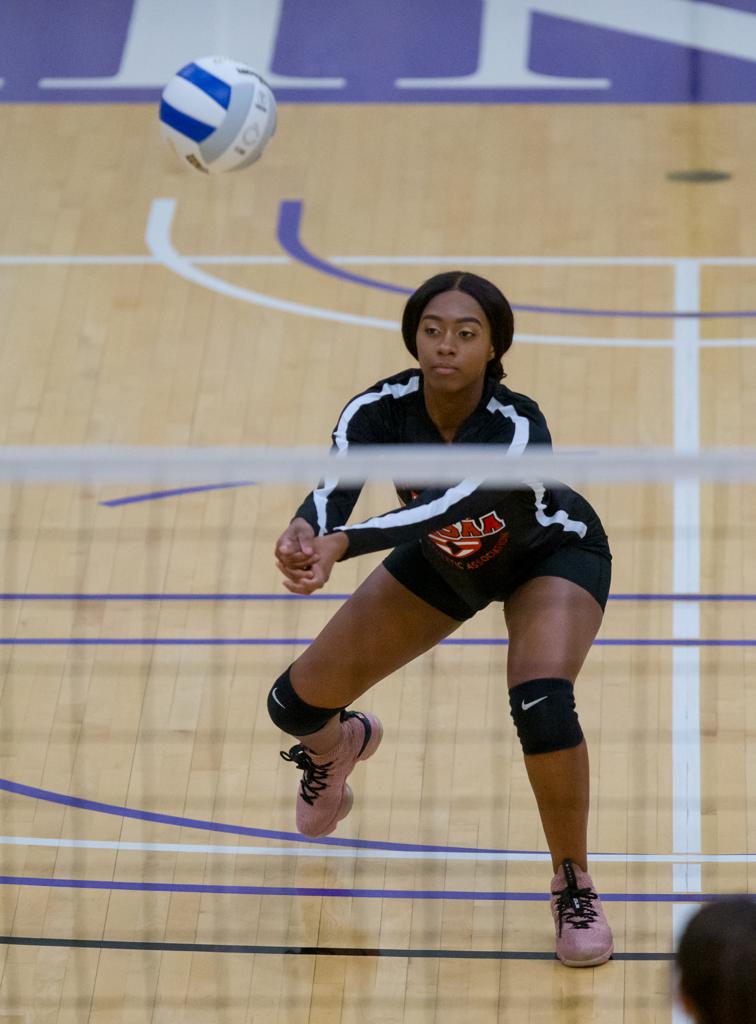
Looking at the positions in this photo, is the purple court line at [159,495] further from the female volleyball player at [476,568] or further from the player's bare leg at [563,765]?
the player's bare leg at [563,765]

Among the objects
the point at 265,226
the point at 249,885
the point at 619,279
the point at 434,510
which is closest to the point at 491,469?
the point at 434,510

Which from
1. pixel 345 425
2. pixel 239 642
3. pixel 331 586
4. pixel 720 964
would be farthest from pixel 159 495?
pixel 720 964

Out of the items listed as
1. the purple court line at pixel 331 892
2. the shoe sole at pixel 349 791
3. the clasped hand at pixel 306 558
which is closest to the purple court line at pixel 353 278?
the shoe sole at pixel 349 791

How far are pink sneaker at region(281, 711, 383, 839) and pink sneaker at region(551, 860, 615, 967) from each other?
2.75ft

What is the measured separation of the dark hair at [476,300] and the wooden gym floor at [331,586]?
1.74 metres

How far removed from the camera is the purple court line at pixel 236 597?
22.6ft

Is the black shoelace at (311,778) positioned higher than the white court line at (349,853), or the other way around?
the black shoelace at (311,778)

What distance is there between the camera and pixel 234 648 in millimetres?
6695

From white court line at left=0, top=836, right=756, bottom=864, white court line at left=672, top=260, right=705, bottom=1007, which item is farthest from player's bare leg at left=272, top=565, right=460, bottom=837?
white court line at left=672, top=260, right=705, bottom=1007

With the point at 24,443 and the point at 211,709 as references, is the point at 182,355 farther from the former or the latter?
the point at 211,709

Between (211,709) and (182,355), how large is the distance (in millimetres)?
2733

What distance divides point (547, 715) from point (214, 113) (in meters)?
4.12

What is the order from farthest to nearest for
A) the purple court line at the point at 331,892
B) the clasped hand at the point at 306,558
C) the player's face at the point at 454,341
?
the purple court line at the point at 331,892, the player's face at the point at 454,341, the clasped hand at the point at 306,558

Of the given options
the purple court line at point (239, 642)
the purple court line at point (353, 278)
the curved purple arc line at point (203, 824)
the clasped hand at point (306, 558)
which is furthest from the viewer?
the purple court line at point (353, 278)
